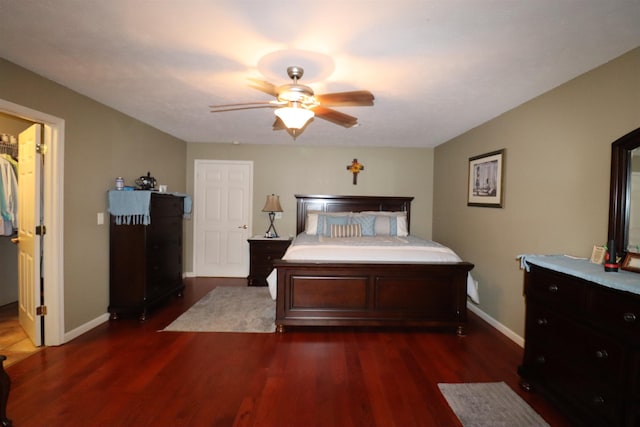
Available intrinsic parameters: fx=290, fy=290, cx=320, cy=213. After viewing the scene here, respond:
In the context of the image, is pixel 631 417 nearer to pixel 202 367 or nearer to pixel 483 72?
pixel 483 72

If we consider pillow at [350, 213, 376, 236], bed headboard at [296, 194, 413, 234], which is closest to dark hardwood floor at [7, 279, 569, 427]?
pillow at [350, 213, 376, 236]

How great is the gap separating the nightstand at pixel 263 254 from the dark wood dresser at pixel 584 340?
323 cm

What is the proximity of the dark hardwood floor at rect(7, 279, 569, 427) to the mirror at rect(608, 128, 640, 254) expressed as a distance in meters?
1.23

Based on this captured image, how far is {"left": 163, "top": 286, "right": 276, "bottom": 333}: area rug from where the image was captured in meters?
3.08

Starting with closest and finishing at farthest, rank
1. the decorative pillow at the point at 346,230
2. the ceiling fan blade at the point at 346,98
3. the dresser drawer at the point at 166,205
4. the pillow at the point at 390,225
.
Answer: the ceiling fan blade at the point at 346,98 → the dresser drawer at the point at 166,205 → the decorative pillow at the point at 346,230 → the pillow at the point at 390,225

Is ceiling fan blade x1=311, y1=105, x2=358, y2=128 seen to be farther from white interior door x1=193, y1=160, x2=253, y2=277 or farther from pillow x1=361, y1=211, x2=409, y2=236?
white interior door x1=193, y1=160, x2=253, y2=277

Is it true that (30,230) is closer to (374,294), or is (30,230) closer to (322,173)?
(374,294)

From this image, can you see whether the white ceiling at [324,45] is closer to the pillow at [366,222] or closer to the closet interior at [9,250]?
the closet interior at [9,250]

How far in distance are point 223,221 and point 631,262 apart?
192 inches

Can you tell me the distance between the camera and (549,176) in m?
2.56

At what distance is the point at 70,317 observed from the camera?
2.78 metres

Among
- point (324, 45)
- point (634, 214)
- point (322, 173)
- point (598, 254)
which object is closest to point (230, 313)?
point (322, 173)

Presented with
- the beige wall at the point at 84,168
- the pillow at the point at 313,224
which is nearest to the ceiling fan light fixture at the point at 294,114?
the beige wall at the point at 84,168

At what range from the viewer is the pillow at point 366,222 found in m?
4.33
